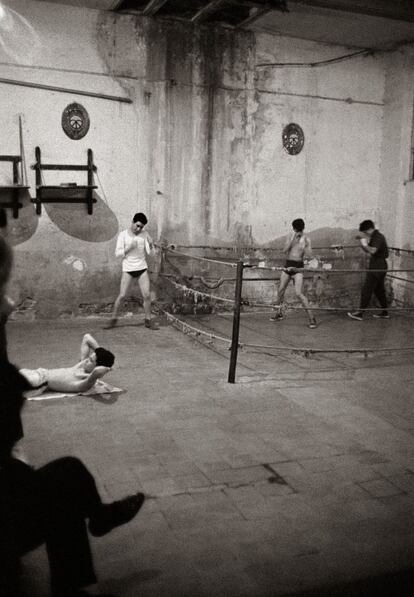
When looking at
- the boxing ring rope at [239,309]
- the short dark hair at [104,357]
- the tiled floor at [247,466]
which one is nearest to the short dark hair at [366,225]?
the boxing ring rope at [239,309]

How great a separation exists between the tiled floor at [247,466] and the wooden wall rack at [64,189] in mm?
2639

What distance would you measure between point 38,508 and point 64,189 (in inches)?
298

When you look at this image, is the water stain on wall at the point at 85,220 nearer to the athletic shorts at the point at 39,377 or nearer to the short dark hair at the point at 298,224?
the short dark hair at the point at 298,224

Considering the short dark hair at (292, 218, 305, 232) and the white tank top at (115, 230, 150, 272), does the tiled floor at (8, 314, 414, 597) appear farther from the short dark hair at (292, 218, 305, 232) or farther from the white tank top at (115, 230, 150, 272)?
the short dark hair at (292, 218, 305, 232)

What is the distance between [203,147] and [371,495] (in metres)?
7.78

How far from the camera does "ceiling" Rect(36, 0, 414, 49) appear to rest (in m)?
9.01

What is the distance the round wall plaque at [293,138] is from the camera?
11125 millimetres

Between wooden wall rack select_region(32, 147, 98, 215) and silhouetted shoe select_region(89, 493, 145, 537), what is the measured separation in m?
7.05

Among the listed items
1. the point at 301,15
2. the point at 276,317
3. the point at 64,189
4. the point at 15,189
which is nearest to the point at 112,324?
the point at 64,189

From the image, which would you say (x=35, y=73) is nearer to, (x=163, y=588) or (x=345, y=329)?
(x=345, y=329)

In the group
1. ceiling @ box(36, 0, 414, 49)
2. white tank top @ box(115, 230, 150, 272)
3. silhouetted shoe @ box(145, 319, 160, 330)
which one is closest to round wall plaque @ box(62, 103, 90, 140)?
ceiling @ box(36, 0, 414, 49)

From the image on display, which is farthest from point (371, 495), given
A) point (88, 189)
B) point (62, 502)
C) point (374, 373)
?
point (88, 189)

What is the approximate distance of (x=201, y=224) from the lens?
10680 mm

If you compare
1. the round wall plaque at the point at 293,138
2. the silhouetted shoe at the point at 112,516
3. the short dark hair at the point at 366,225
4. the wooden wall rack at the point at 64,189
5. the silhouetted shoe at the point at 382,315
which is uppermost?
the round wall plaque at the point at 293,138
